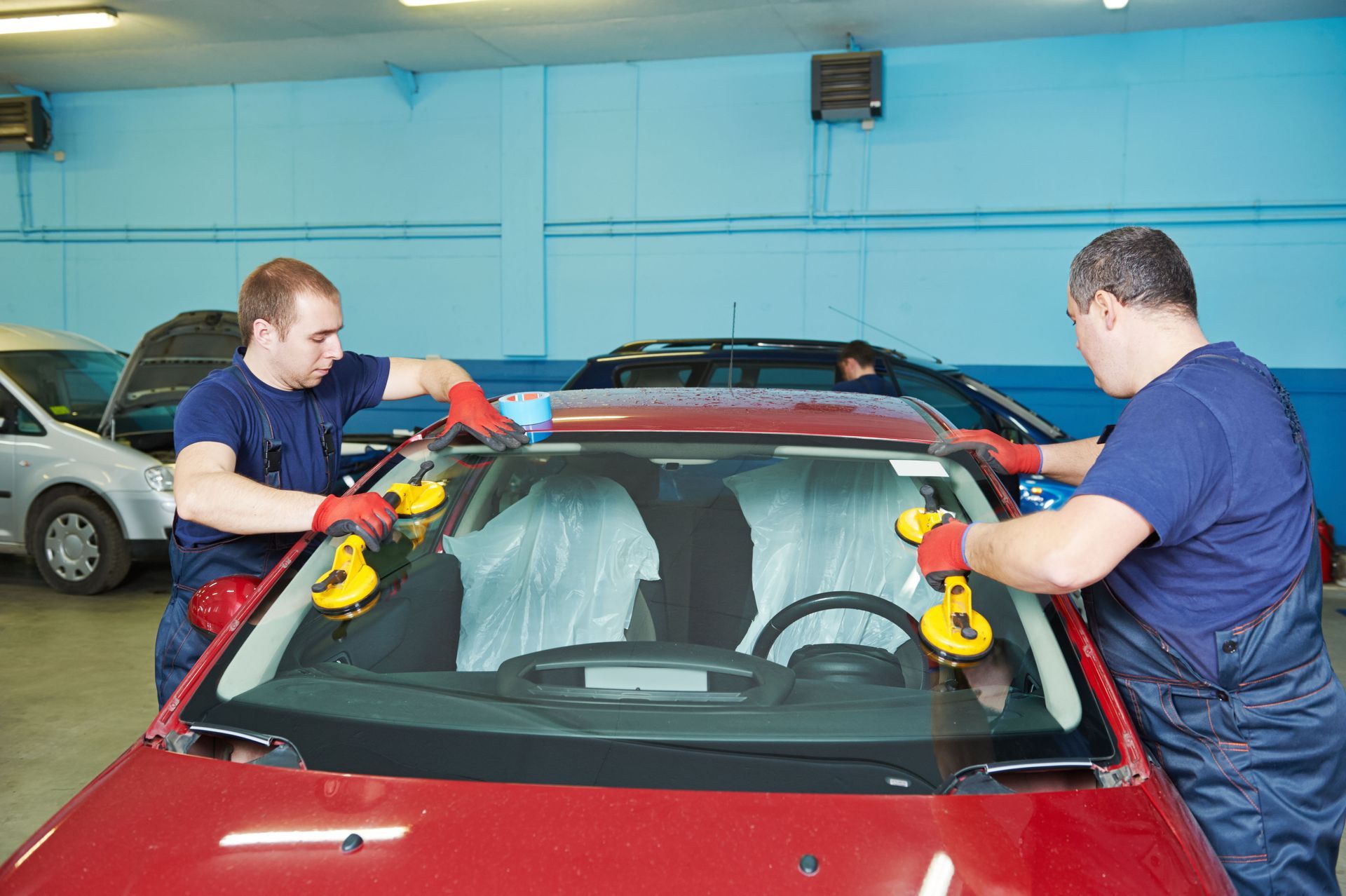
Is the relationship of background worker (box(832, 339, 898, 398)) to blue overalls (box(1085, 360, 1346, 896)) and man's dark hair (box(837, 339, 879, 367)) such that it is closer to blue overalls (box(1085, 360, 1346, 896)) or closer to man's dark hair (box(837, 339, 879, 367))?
man's dark hair (box(837, 339, 879, 367))

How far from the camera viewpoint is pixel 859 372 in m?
5.46

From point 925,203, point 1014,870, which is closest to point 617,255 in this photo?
point 925,203

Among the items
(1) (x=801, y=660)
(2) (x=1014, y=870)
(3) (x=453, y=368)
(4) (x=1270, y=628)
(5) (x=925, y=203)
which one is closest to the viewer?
(2) (x=1014, y=870)

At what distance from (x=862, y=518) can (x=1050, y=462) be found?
0.58 metres

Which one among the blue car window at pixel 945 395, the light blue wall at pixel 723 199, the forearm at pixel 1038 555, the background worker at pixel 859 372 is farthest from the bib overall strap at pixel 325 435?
the light blue wall at pixel 723 199

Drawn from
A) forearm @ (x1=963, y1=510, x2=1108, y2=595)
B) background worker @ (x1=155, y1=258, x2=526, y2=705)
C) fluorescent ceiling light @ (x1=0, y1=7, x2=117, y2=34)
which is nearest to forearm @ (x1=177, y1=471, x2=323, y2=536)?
background worker @ (x1=155, y1=258, x2=526, y2=705)

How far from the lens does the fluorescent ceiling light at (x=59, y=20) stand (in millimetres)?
7500

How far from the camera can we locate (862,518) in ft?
7.19

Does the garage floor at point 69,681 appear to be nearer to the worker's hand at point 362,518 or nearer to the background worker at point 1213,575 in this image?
the background worker at point 1213,575

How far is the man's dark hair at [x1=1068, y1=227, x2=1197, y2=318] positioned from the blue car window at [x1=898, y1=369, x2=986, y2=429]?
3985 mm

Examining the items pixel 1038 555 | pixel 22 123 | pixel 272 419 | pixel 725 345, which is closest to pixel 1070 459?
pixel 1038 555

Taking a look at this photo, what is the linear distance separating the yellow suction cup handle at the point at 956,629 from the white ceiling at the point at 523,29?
6.20 metres

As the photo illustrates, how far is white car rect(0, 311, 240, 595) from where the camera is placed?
5.79 m

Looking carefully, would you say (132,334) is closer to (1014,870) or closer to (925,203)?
(925,203)
